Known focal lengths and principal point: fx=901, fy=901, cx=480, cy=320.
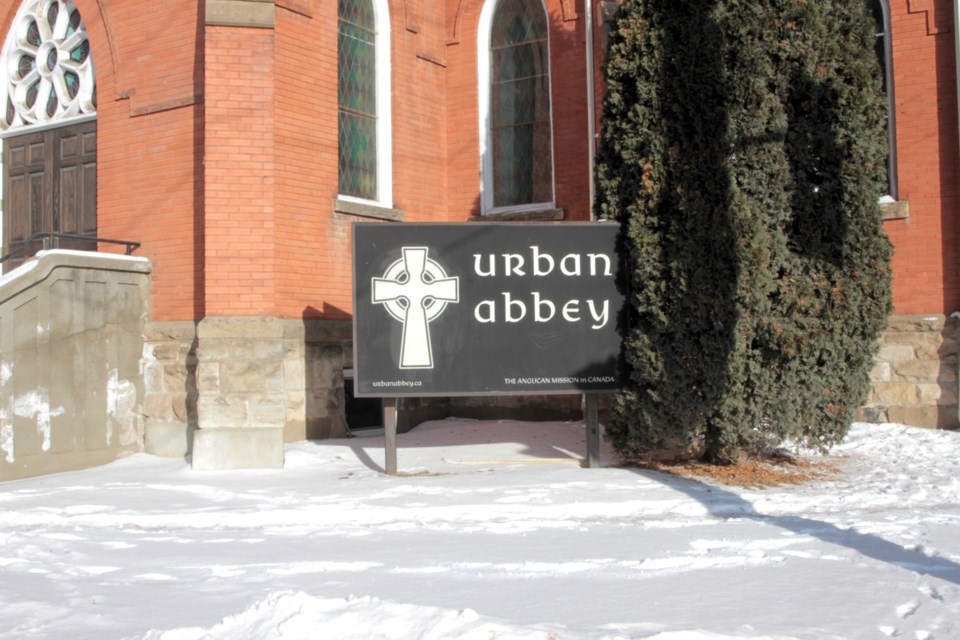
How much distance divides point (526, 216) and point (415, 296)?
4.24 m

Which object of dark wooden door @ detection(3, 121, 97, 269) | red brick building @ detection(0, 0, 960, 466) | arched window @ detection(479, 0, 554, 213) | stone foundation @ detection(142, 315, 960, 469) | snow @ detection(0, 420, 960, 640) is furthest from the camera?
arched window @ detection(479, 0, 554, 213)

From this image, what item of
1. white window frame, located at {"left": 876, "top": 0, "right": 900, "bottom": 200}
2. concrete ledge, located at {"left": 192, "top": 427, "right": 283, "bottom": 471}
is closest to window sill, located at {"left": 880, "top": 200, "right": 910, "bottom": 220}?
white window frame, located at {"left": 876, "top": 0, "right": 900, "bottom": 200}

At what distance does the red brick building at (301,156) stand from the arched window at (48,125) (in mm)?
35

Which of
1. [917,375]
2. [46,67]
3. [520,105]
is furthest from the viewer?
[520,105]

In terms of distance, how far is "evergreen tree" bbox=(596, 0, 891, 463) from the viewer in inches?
341

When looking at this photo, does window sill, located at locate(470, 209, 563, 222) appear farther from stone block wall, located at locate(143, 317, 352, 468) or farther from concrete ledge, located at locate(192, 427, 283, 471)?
concrete ledge, located at locate(192, 427, 283, 471)

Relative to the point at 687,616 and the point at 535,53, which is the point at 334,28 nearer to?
the point at 535,53

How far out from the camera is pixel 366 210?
12.2 metres

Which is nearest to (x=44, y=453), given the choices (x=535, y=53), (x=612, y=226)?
(x=612, y=226)

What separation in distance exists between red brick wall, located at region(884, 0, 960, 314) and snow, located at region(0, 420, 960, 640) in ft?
6.39

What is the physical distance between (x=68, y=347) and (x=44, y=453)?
122cm

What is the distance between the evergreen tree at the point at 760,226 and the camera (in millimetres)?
8656

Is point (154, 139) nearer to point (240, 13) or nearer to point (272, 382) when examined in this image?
point (240, 13)

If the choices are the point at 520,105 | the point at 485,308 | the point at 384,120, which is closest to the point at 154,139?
the point at 384,120
